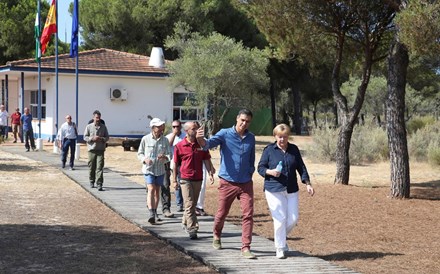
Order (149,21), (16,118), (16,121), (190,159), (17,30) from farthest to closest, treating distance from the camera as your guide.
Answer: (17,30)
(149,21)
(16,121)
(16,118)
(190,159)

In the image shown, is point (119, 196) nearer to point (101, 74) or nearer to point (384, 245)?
point (384, 245)

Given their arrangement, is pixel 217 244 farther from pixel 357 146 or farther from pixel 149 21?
pixel 149 21

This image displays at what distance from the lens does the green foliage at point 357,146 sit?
24.3m

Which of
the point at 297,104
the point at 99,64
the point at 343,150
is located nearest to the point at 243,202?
the point at 343,150

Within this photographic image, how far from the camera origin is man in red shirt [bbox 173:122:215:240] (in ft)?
31.0

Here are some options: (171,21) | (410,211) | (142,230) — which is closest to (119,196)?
(142,230)

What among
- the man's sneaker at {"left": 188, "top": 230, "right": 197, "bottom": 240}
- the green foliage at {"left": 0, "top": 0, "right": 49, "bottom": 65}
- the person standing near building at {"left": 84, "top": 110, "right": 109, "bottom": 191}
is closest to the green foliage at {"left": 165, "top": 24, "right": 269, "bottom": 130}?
the person standing near building at {"left": 84, "top": 110, "right": 109, "bottom": 191}

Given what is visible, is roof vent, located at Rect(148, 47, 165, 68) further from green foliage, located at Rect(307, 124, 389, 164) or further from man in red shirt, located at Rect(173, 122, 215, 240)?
man in red shirt, located at Rect(173, 122, 215, 240)

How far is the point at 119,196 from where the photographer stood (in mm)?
14266

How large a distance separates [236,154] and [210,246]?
132 centimetres

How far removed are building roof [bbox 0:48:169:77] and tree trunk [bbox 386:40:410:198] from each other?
19.3m

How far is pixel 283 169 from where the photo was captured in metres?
8.23

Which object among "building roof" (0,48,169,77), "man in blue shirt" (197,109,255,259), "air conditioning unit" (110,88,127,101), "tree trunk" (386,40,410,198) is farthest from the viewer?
"air conditioning unit" (110,88,127,101)

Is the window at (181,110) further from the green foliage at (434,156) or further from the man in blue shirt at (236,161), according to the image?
the man in blue shirt at (236,161)
